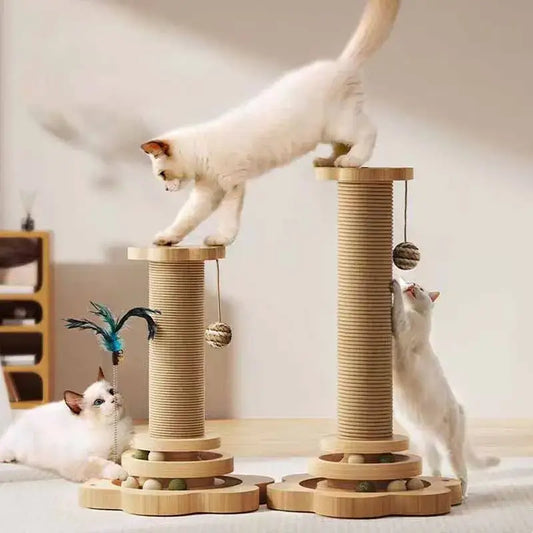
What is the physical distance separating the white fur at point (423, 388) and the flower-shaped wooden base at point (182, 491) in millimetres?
396

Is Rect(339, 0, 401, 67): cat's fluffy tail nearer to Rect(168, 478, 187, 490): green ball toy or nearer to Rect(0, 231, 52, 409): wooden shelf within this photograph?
Rect(168, 478, 187, 490): green ball toy

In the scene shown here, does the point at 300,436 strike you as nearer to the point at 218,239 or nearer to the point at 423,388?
the point at 423,388

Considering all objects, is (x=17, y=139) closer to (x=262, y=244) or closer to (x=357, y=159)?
(x=262, y=244)

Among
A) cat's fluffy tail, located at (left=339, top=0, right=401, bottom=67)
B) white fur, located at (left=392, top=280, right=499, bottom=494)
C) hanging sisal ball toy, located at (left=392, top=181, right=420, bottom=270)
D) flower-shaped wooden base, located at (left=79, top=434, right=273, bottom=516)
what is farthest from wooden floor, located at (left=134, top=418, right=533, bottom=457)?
cat's fluffy tail, located at (left=339, top=0, right=401, bottom=67)

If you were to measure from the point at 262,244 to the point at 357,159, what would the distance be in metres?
1.81

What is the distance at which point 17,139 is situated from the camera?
15.4 ft

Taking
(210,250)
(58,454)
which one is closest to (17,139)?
(58,454)

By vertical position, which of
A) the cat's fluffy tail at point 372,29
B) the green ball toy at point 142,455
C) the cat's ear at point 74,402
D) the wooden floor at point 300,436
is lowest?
the wooden floor at point 300,436

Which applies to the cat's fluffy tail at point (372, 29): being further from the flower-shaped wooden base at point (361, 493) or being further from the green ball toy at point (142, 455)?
the green ball toy at point (142, 455)

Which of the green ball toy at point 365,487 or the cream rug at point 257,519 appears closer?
the cream rug at point 257,519

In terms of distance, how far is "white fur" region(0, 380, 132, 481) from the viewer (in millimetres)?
3324

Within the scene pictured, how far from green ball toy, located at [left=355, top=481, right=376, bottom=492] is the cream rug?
0.30 ft

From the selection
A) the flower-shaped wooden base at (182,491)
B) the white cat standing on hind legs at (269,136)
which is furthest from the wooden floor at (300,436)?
the white cat standing on hind legs at (269,136)

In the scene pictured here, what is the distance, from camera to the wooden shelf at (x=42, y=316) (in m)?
4.51
